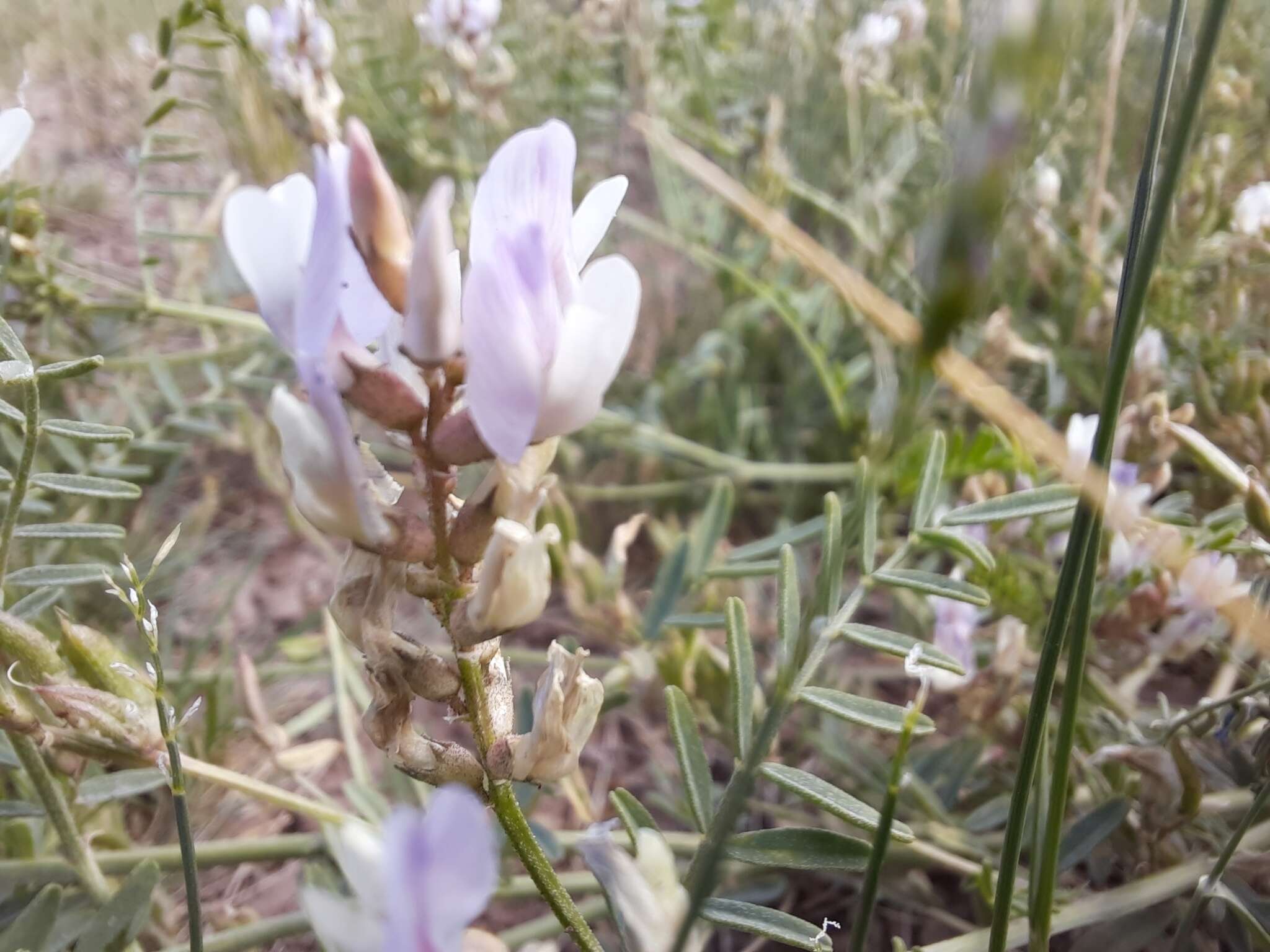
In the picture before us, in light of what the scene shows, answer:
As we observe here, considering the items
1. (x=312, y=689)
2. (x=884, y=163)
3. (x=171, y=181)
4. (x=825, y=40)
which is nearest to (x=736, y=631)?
(x=312, y=689)

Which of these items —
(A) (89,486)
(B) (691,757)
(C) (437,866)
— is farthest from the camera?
(A) (89,486)

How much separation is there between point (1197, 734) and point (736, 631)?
29 cm

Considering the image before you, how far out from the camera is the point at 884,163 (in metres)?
1.41

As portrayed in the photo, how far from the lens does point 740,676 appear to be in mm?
396

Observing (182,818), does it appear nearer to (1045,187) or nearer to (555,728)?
(555,728)

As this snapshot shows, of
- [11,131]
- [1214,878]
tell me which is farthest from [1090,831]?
[11,131]

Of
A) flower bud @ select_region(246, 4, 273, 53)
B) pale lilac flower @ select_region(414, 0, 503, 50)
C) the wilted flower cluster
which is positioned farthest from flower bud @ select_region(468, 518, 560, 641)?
pale lilac flower @ select_region(414, 0, 503, 50)

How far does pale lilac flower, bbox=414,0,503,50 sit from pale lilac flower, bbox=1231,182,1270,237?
0.88 m

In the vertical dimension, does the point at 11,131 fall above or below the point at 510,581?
above

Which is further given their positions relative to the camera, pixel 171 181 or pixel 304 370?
pixel 171 181

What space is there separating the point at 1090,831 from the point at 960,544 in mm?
182

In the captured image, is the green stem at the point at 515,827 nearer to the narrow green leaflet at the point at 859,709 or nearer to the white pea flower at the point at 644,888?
the white pea flower at the point at 644,888

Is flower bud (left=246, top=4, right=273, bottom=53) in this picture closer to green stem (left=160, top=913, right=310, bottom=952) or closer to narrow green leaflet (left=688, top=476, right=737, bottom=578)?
narrow green leaflet (left=688, top=476, right=737, bottom=578)

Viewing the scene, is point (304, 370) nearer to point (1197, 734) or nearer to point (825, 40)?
point (1197, 734)
